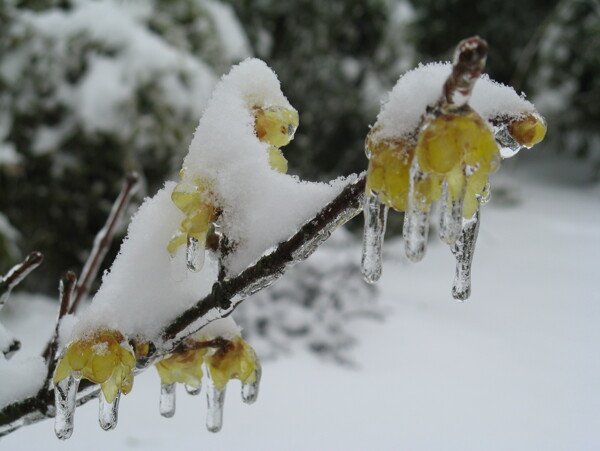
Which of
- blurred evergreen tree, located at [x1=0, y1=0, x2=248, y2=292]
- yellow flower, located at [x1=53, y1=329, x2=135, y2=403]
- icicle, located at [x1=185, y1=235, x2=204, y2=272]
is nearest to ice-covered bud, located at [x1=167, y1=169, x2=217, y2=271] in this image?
icicle, located at [x1=185, y1=235, x2=204, y2=272]

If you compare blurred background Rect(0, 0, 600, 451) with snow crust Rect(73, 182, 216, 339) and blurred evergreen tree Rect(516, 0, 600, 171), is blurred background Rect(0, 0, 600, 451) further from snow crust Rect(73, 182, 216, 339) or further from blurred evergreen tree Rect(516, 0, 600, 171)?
snow crust Rect(73, 182, 216, 339)

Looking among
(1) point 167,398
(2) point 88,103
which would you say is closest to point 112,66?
(2) point 88,103

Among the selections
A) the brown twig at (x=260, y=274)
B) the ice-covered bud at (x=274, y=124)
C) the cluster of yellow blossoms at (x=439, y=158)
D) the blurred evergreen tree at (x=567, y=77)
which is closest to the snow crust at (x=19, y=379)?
the brown twig at (x=260, y=274)

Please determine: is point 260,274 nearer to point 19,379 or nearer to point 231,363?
point 231,363

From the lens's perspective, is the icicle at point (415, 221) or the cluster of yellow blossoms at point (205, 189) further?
the cluster of yellow blossoms at point (205, 189)

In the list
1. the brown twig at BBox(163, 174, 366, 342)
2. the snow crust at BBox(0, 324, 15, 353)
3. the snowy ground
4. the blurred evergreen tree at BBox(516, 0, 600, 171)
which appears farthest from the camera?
the blurred evergreen tree at BBox(516, 0, 600, 171)

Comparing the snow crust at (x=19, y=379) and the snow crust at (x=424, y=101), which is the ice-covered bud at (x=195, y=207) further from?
the snow crust at (x=19, y=379)

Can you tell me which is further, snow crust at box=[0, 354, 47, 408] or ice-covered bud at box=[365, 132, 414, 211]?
snow crust at box=[0, 354, 47, 408]

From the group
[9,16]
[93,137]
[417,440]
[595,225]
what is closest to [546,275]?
[595,225]
